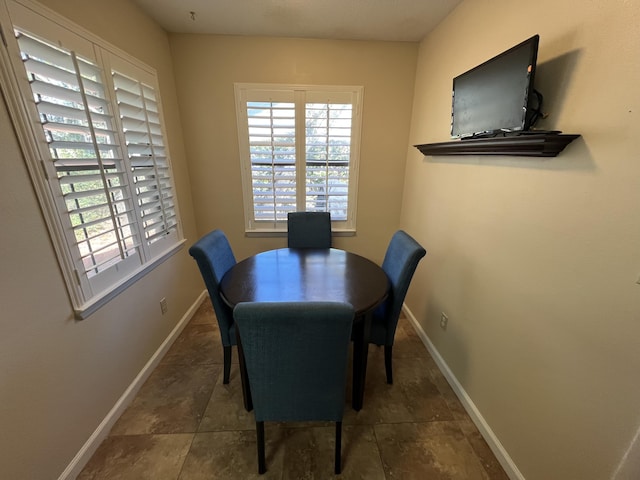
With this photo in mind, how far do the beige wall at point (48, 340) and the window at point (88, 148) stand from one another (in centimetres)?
7

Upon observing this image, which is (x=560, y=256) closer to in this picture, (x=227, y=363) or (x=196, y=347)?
(x=227, y=363)

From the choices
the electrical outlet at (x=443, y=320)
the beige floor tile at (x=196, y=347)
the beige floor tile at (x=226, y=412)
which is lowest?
the beige floor tile at (x=196, y=347)

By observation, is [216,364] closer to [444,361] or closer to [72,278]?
[72,278]

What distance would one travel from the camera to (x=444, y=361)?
186 cm

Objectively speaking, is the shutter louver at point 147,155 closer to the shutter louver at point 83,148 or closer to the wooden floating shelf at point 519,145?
the shutter louver at point 83,148

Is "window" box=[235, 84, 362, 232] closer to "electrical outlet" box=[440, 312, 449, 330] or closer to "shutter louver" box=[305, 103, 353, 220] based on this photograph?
"shutter louver" box=[305, 103, 353, 220]

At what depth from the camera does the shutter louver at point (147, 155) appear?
1647 mm

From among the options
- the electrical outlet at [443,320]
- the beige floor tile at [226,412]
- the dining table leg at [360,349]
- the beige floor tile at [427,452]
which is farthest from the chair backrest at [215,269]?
the electrical outlet at [443,320]

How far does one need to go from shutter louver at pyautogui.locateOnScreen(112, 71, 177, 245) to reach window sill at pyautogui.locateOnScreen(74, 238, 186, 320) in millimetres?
160

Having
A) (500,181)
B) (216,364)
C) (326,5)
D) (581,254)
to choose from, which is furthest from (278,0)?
(216,364)

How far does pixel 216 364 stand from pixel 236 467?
0.77 meters

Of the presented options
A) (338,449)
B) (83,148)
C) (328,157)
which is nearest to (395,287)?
(338,449)

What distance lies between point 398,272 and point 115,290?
1.69 metres

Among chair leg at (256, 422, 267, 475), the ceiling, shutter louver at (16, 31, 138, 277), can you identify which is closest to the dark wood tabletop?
chair leg at (256, 422, 267, 475)
